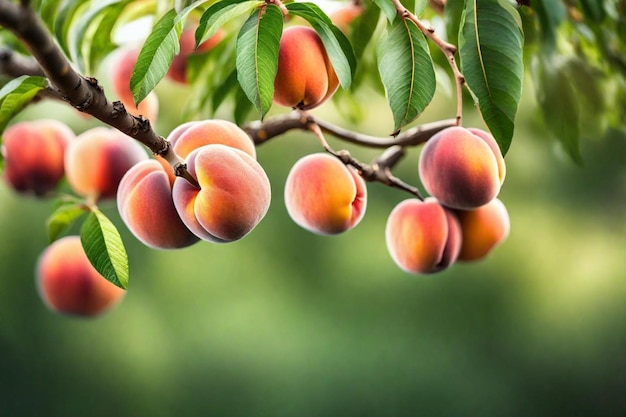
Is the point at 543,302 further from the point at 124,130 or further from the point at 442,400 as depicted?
the point at 124,130

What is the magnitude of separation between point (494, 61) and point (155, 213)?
19 centimetres

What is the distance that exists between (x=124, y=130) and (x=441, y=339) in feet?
8.92

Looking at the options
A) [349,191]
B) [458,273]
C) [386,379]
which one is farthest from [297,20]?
[386,379]

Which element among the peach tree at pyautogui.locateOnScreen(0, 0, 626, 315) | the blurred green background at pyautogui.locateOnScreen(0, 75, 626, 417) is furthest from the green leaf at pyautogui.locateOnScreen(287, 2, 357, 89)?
the blurred green background at pyautogui.locateOnScreen(0, 75, 626, 417)

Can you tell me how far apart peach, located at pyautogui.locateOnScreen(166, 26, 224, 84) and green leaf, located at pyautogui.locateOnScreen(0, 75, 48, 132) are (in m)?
0.23

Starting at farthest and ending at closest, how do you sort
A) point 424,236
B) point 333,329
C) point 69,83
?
point 333,329 < point 424,236 < point 69,83

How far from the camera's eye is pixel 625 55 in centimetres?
60

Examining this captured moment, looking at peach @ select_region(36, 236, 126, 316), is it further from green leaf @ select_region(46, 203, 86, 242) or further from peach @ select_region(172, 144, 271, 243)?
Answer: peach @ select_region(172, 144, 271, 243)

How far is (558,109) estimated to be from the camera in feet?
1.57

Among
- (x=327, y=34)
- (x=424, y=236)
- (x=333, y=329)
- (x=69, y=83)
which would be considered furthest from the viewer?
(x=333, y=329)

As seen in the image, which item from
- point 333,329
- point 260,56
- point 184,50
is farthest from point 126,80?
point 333,329

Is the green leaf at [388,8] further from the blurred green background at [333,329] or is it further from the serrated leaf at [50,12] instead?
the blurred green background at [333,329]

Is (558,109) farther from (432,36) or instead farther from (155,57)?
(155,57)

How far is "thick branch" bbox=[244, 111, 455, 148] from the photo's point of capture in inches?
19.8
